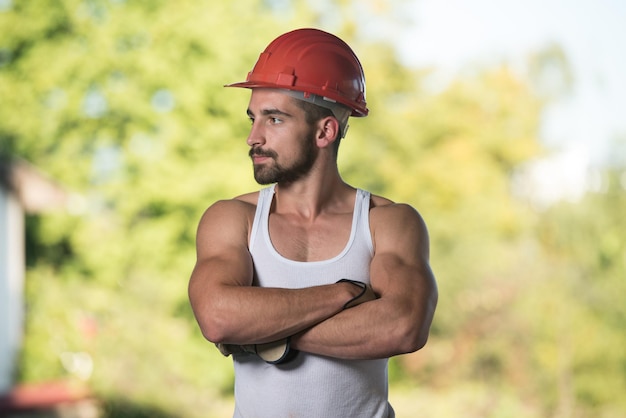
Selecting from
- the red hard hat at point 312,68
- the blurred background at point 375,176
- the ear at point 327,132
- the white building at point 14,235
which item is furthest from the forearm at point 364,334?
the white building at point 14,235

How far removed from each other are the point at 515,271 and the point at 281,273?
912cm

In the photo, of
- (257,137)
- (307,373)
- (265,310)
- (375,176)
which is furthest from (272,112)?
(375,176)

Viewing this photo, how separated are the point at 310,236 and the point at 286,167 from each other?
0.16 m

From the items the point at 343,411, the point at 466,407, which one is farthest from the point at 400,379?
the point at 343,411

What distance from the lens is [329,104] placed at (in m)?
2.06

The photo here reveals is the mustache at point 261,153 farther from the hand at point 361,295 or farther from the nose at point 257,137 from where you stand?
the hand at point 361,295

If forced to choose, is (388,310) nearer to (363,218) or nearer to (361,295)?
(361,295)

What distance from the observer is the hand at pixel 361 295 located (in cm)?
187

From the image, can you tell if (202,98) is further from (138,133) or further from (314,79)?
(314,79)

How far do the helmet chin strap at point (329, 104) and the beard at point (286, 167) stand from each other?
3.1 inches

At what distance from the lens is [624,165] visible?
424 inches

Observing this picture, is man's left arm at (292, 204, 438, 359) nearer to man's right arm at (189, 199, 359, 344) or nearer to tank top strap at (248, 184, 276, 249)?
man's right arm at (189, 199, 359, 344)

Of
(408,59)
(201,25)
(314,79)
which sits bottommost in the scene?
(314,79)

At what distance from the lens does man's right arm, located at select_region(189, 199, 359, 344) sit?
72.3 inches
